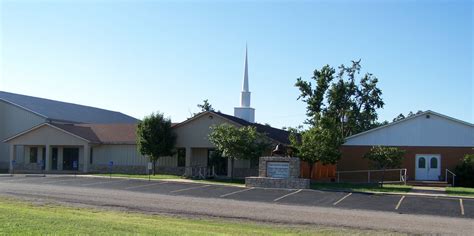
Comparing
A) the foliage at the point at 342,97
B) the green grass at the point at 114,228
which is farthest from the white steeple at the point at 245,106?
the green grass at the point at 114,228

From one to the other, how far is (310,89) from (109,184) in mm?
23171

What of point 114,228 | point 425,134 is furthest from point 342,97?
point 114,228

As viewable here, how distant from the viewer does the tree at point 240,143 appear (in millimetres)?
33531

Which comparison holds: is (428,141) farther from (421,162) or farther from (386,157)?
(386,157)

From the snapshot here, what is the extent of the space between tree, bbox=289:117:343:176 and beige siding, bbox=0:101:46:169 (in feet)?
96.8

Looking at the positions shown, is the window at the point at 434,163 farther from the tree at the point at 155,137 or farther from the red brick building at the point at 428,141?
the tree at the point at 155,137

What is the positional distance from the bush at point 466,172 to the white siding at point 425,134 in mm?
1844

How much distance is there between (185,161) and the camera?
40812mm

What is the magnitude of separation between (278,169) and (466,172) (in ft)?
40.4

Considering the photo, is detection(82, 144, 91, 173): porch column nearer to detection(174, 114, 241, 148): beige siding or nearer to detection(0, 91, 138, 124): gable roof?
detection(174, 114, 241, 148): beige siding

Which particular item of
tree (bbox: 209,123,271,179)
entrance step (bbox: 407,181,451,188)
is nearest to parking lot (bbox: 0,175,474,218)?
tree (bbox: 209,123,271,179)

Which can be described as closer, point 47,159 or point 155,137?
point 155,137

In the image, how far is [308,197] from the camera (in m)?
24.4

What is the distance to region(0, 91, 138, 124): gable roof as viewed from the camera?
5345 cm
